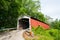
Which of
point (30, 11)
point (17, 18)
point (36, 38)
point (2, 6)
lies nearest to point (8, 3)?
point (2, 6)

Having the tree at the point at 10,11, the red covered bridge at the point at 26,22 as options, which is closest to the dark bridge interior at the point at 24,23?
the red covered bridge at the point at 26,22

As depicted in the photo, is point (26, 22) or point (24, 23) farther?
point (24, 23)

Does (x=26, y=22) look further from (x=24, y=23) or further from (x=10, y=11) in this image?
(x=10, y=11)

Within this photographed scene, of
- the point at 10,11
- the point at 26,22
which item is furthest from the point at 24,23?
the point at 10,11

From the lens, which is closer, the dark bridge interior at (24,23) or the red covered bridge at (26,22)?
the red covered bridge at (26,22)

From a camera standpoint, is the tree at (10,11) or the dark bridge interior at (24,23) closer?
the tree at (10,11)

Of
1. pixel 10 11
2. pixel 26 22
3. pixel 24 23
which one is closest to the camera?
pixel 10 11

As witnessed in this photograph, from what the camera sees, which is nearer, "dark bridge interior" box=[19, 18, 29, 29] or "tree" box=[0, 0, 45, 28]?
"tree" box=[0, 0, 45, 28]

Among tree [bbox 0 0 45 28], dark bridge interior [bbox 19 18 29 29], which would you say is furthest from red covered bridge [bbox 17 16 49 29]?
tree [bbox 0 0 45 28]

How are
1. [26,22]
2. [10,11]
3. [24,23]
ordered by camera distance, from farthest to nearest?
[24,23] → [26,22] → [10,11]

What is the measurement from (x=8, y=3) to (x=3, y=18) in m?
6.18

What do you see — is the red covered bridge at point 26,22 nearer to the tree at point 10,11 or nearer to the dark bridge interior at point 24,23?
the dark bridge interior at point 24,23

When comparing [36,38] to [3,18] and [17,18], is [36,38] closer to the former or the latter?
[17,18]

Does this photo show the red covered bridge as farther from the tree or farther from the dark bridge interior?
the tree
